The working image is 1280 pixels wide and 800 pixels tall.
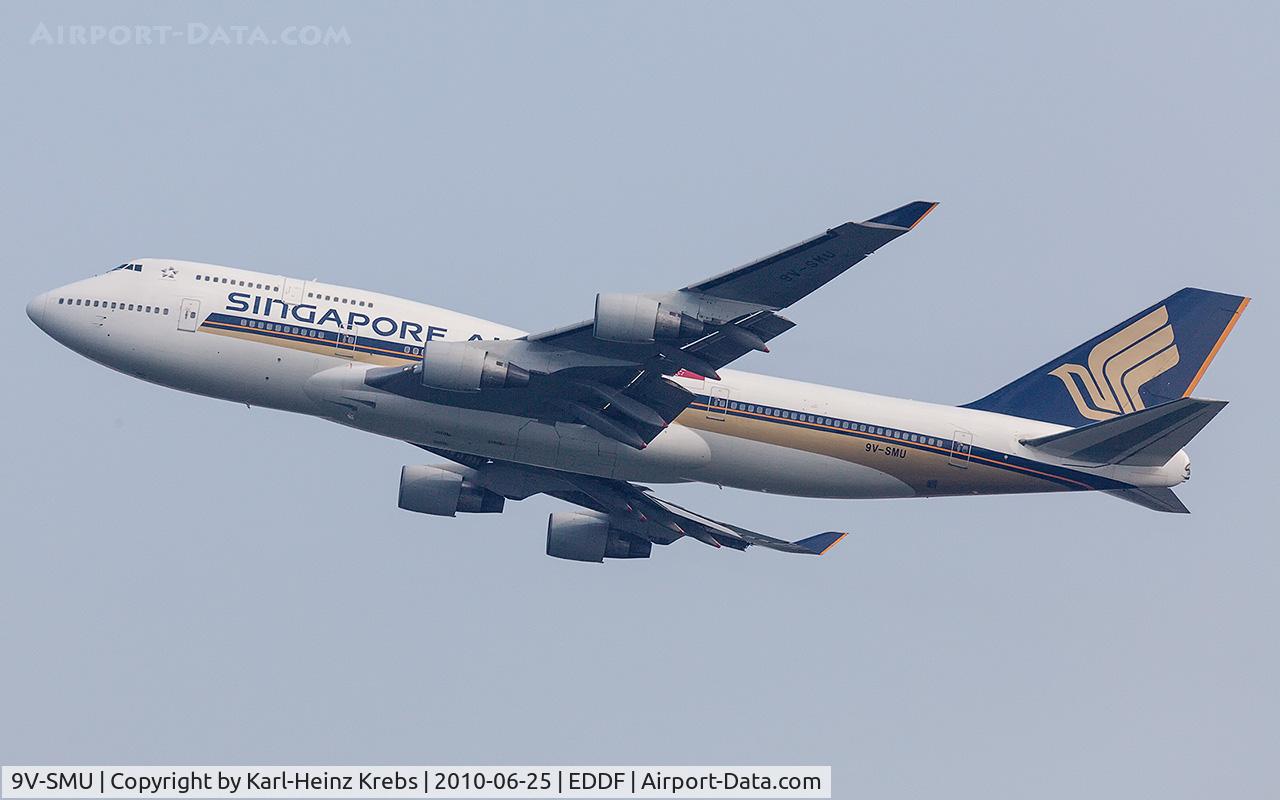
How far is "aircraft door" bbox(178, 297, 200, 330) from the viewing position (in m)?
45.3

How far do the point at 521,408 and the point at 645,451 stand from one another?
11.8ft

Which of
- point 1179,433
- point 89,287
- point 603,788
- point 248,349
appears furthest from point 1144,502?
point 89,287

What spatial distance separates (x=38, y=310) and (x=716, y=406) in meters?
19.1

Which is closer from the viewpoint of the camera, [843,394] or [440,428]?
[440,428]

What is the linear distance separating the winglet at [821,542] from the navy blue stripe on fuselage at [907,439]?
6242 millimetres

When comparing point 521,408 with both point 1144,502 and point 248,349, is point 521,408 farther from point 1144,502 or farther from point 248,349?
point 1144,502

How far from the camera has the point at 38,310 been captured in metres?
46.7

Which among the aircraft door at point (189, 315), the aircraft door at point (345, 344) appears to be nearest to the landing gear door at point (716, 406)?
the aircraft door at point (345, 344)

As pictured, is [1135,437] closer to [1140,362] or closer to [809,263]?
[1140,362]

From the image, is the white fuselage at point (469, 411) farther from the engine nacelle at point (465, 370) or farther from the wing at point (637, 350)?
the engine nacelle at point (465, 370)

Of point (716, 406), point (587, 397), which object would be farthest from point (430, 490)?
point (716, 406)

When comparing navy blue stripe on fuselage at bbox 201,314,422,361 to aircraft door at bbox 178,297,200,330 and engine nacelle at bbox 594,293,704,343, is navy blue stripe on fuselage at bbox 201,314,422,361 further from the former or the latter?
engine nacelle at bbox 594,293,704,343

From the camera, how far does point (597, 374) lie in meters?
43.8

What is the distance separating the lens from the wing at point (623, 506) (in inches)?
1982
